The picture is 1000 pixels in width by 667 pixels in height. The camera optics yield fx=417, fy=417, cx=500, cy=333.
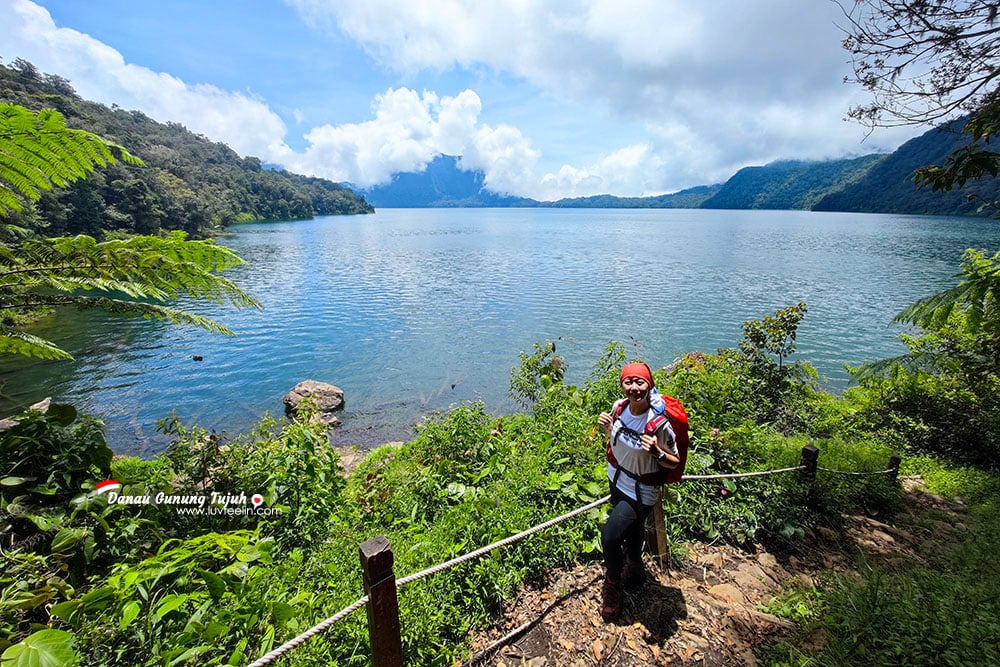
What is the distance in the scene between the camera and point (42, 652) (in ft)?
6.95

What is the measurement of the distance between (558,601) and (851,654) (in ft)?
7.90

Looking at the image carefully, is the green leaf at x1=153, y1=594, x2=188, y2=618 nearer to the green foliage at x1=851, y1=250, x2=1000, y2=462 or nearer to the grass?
the grass

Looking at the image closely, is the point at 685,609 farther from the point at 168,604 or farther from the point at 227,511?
the point at 227,511

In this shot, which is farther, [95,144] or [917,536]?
[917,536]

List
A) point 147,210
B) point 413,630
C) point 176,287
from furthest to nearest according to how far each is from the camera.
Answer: point 147,210
point 176,287
point 413,630

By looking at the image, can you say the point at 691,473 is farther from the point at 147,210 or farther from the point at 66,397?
the point at 147,210

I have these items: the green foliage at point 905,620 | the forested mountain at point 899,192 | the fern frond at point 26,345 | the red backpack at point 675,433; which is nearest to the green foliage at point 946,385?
the green foliage at point 905,620

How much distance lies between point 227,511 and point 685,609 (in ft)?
17.7

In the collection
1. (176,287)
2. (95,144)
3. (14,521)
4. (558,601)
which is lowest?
(558,601)

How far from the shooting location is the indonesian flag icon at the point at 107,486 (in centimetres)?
409

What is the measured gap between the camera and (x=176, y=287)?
5.30 m

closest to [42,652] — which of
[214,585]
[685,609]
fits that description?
[214,585]

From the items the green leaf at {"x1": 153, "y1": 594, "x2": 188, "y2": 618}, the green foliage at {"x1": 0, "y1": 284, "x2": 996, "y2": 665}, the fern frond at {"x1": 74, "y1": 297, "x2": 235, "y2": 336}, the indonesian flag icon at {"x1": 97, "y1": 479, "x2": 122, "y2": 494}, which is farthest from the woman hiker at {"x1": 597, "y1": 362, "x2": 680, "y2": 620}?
the indonesian flag icon at {"x1": 97, "y1": 479, "x2": 122, "y2": 494}

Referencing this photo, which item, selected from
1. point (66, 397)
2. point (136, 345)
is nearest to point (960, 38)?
point (66, 397)
